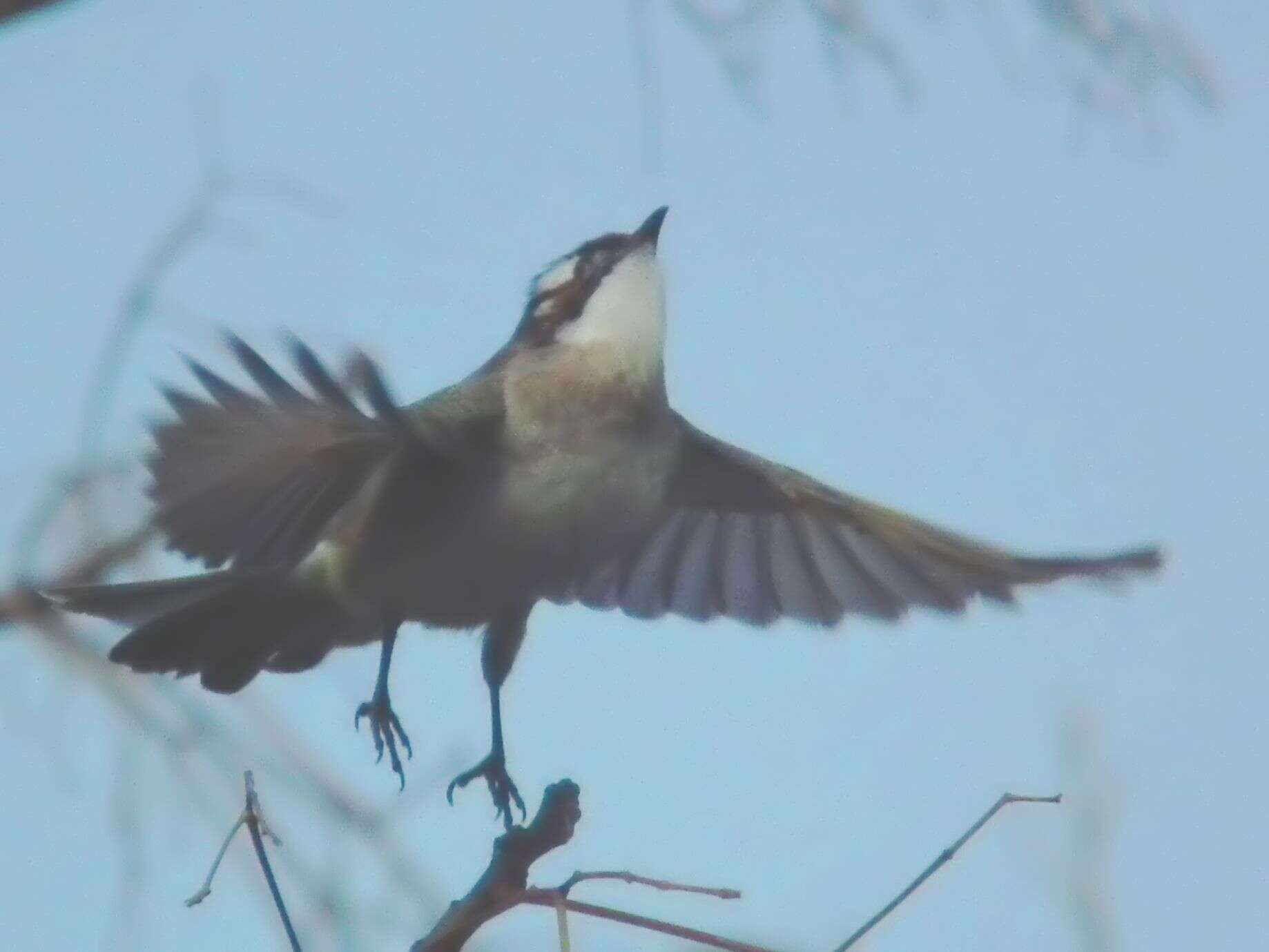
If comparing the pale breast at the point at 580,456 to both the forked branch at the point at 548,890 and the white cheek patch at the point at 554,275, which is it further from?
the forked branch at the point at 548,890

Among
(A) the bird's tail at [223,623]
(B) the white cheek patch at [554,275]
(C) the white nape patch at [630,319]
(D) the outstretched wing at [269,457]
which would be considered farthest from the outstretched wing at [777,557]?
(D) the outstretched wing at [269,457]

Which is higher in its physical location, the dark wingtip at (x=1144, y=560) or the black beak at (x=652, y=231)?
the black beak at (x=652, y=231)

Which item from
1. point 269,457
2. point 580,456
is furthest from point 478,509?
point 269,457

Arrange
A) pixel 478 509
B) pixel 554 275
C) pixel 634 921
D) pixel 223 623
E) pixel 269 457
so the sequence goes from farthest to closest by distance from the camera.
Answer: pixel 554 275
pixel 223 623
pixel 478 509
pixel 269 457
pixel 634 921

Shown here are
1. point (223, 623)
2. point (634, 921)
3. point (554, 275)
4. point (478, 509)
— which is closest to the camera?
point (634, 921)

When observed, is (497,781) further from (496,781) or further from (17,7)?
(17,7)

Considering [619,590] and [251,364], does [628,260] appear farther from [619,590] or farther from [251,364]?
[251,364]
